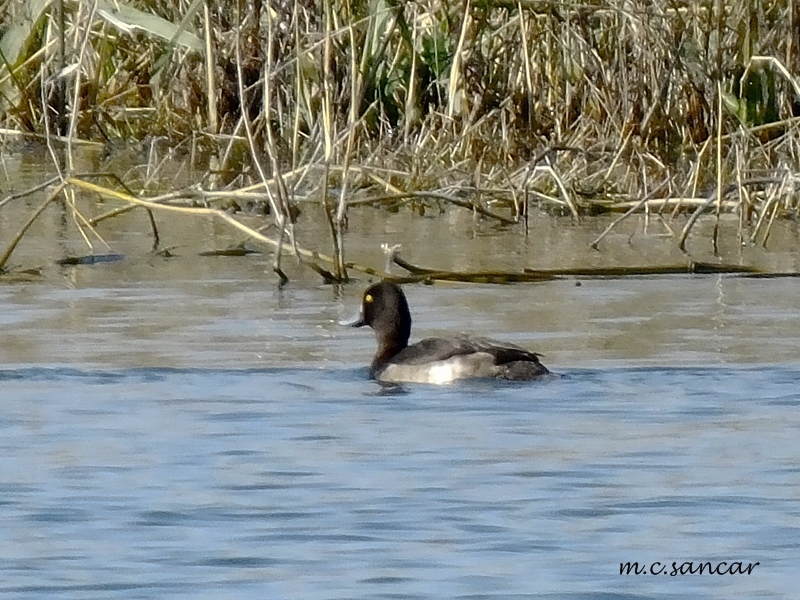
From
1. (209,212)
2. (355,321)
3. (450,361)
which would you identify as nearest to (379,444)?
(450,361)

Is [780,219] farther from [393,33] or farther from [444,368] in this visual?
[444,368]

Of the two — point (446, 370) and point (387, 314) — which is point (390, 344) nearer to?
point (387, 314)

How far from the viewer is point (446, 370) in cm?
848

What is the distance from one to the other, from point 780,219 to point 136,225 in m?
3.72

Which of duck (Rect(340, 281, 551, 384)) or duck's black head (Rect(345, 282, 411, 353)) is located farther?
duck's black head (Rect(345, 282, 411, 353))

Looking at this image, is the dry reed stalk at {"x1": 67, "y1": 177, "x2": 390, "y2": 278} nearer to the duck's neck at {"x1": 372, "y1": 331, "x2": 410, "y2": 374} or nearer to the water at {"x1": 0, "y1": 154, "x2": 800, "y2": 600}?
the water at {"x1": 0, "y1": 154, "x2": 800, "y2": 600}

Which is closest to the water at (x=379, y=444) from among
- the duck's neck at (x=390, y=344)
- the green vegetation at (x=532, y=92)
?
the duck's neck at (x=390, y=344)

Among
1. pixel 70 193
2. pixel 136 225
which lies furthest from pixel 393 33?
pixel 70 193

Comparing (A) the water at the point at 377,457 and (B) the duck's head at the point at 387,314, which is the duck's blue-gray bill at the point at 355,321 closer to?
(B) the duck's head at the point at 387,314

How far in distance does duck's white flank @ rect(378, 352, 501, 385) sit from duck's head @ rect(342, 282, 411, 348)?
49 cm

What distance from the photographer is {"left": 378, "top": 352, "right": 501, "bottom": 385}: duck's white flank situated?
829 centimetres

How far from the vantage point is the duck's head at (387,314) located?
356 inches

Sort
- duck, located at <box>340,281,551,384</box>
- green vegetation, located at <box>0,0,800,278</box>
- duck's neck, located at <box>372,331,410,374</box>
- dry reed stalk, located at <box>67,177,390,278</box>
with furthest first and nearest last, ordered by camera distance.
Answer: green vegetation, located at <box>0,0,800,278</box> → dry reed stalk, located at <box>67,177,390,278</box> → duck's neck, located at <box>372,331,410,374</box> → duck, located at <box>340,281,551,384</box>

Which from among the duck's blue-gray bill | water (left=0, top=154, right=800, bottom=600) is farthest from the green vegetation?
the duck's blue-gray bill
